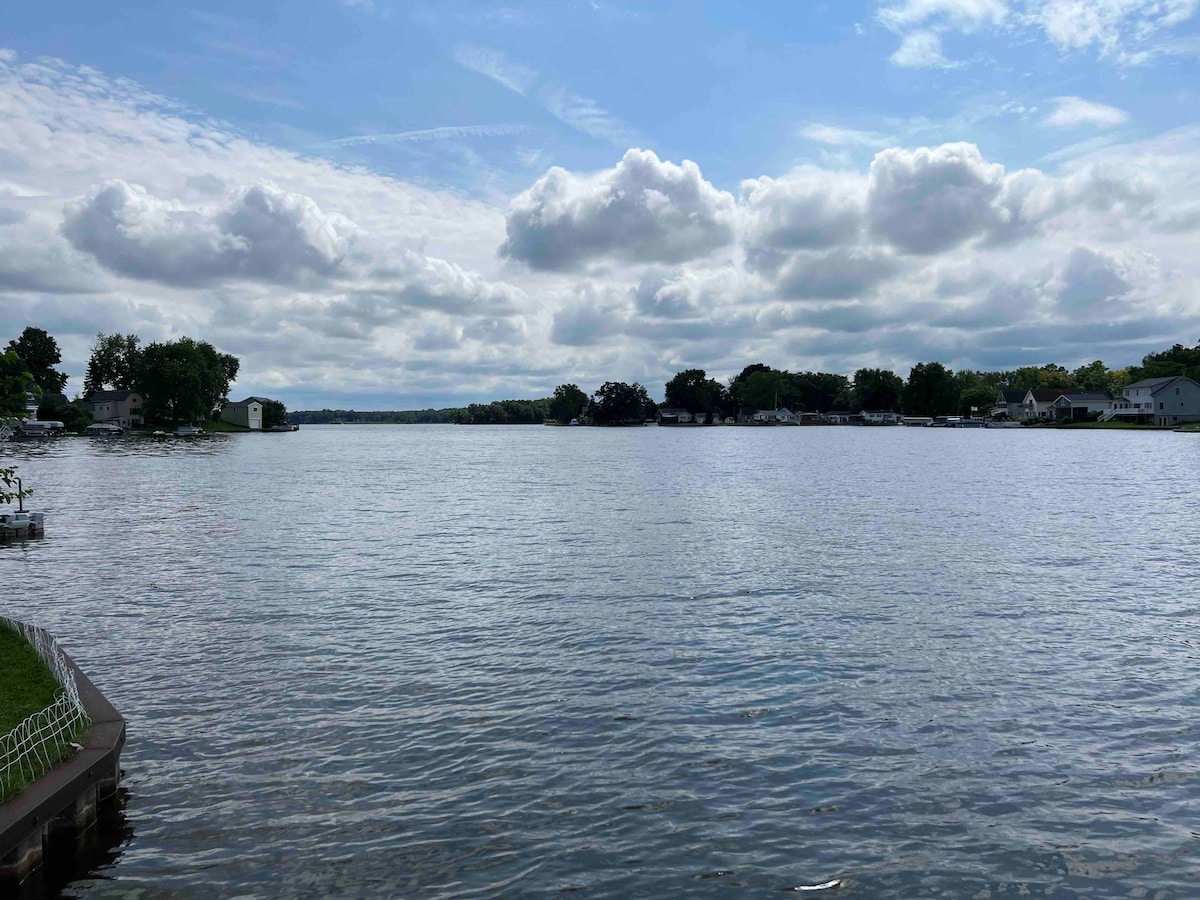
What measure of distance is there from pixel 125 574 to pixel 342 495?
30233 millimetres

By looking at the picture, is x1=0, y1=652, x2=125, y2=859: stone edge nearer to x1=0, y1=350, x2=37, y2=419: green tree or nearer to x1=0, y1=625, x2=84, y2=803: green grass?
x1=0, y1=625, x2=84, y2=803: green grass

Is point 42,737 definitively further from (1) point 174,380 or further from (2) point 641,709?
(1) point 174,380

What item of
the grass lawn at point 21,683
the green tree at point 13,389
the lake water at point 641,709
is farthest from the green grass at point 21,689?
the green tree at point 13,389

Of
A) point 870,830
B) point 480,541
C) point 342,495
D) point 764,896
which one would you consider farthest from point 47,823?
point 342,495

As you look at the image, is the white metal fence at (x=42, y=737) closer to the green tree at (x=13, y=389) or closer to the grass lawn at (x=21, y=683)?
the grass lawn at (x=21, y=683)

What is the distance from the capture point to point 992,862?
10.3 m


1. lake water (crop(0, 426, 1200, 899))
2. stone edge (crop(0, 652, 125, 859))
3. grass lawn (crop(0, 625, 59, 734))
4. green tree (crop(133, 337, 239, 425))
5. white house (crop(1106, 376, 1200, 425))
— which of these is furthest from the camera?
green tree (crop(133, 337, 239, 425))

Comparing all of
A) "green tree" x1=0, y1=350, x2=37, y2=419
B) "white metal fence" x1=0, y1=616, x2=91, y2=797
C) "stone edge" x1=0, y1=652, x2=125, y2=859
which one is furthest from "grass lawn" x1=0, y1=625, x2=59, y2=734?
"green tree" x1=0, y1=350, x2=37, y2=419

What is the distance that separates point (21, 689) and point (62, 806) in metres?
4.32

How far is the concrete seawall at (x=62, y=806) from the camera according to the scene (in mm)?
9469

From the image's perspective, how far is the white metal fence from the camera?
10344 millimetres

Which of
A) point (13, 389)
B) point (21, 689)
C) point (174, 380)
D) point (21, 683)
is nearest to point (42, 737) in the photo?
point (21, 689)

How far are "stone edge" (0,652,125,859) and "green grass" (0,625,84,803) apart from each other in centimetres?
20

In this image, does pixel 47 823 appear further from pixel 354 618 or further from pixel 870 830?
pixel 354 618
